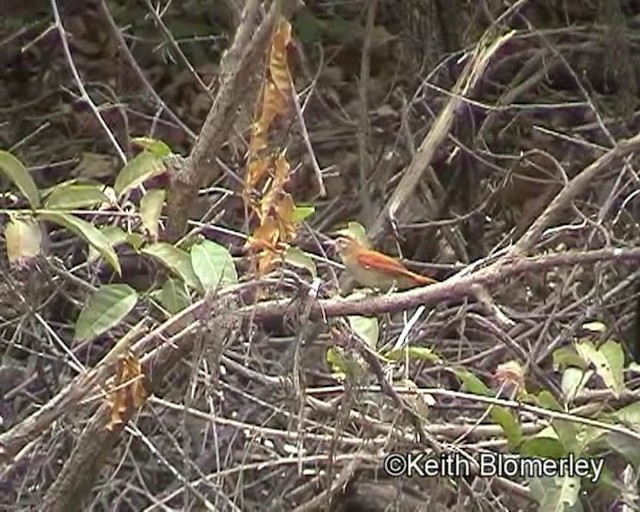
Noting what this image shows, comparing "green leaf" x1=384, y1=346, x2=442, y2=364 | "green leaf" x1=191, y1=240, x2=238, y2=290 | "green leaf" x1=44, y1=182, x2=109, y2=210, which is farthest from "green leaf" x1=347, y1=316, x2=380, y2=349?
"green leaf" x1=44, y1=182, x2=109, y2=210

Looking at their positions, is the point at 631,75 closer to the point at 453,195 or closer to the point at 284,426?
the point at 453,195

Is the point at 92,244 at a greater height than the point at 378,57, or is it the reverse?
the point at 92,244

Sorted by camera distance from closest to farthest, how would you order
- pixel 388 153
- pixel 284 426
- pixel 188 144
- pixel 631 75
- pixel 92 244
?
pixel 92 244, pixel 284 426, pixel 631 75, pixel 388 153, pixel 188 144

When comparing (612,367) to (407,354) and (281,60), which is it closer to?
(407,354)

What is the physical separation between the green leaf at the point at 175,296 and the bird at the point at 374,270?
187 millimetres

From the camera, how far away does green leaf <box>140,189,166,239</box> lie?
4.11ft

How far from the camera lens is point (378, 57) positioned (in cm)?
286

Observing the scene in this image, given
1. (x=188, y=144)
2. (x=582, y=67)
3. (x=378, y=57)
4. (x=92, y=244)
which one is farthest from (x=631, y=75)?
(x=92, y=244)

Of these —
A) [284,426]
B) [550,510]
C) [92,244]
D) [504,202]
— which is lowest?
[504,202]

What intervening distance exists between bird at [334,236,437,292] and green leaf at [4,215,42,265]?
325 millimetres

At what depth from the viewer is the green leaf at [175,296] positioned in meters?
1.26

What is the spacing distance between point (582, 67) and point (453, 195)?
1.29 feet

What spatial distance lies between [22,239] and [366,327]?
13.3 inches

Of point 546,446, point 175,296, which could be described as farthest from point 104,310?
point 546,446
